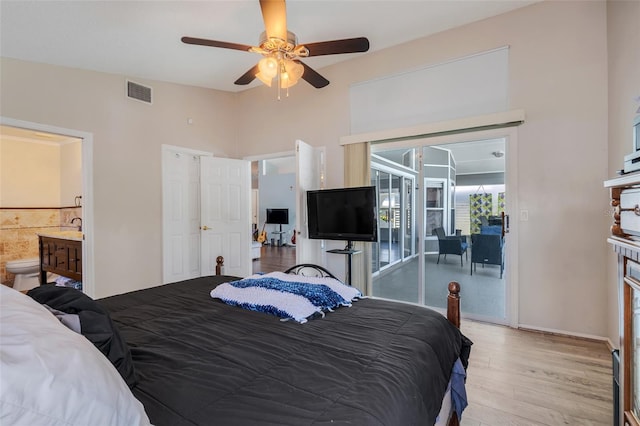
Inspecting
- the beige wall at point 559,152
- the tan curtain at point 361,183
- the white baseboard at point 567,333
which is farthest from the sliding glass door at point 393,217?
the white baseboard at point 567,333

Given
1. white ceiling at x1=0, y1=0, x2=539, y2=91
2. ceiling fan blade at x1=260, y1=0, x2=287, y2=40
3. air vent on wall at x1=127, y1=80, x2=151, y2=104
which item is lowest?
ceiling fan blade at x1=260, y1=0, x2=287, y2=40

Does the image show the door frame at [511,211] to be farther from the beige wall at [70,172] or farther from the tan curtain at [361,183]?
the beige wall at [70,172]

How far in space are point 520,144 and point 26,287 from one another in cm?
695

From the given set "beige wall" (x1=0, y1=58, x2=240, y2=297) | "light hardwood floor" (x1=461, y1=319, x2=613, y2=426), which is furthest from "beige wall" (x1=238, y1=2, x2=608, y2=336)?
"beige wall" (x1=0, y1=58, x2=240, y2=297)

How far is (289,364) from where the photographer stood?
111cm

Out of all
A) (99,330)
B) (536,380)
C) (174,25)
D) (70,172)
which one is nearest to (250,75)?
(174,25)

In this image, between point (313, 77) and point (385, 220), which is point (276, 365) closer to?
point (313, 77)


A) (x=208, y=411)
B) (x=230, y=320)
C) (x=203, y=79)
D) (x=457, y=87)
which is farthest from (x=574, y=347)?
(x=203, y=79)

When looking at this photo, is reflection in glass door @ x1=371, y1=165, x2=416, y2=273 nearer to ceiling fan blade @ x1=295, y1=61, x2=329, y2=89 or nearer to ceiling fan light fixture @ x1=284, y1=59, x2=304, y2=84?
ceiling fan blade @ x1=295, y1=61, x2=329, y2=89

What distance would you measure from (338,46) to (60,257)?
4265 millimetres

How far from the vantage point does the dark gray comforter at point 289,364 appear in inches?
33.7

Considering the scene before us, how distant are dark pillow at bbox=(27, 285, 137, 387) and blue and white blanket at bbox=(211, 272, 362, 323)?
74 centimetres

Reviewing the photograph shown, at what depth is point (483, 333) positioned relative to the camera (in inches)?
121

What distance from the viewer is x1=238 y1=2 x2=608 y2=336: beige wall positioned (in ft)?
9.36
